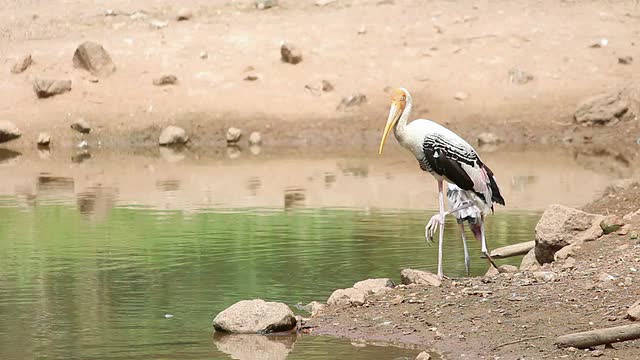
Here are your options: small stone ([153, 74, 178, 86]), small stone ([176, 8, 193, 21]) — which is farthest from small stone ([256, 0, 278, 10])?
small stone ([153, 74, 178, 86])

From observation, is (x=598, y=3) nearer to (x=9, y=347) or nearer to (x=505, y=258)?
(x=505, y=258)

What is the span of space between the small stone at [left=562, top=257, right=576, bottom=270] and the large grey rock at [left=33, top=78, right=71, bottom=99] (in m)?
18.8

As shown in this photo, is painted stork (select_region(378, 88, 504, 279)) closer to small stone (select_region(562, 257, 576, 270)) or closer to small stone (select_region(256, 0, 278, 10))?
small stone (select_region(562, 257, 576, 270))

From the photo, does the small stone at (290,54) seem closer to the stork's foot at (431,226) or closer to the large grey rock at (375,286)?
the stork's foot at (431,226)

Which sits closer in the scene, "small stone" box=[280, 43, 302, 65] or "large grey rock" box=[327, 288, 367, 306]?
"large grey rock" box=[327, 288, 367, 306]

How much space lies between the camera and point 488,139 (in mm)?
26047

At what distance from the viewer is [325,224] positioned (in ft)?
50.9

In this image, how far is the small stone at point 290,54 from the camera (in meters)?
28.5

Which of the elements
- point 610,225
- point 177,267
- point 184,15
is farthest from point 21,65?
point 610,225

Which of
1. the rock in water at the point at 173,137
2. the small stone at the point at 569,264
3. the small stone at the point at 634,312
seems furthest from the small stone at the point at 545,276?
the rock in water at the point at 173,137

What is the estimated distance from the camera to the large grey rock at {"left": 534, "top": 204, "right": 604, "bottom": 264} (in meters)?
11.0

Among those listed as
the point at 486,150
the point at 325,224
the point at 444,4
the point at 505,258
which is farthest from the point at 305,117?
the point at 505,258

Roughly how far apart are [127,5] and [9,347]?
81.0 ft

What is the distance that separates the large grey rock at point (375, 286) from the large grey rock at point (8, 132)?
56.5 feet
